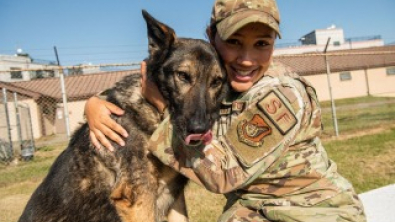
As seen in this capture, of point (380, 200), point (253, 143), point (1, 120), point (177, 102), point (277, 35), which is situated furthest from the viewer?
point (1, 120)

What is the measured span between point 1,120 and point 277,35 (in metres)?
13.8

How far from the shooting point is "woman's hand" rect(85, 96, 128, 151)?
242cm

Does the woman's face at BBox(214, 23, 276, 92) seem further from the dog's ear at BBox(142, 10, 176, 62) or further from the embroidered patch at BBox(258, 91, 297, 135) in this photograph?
the dog's ear at BBox(142, 10, 176, 62)

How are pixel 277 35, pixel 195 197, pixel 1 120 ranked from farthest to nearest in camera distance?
pixel 1 120 < pixel 195 197 < pixel 277 35

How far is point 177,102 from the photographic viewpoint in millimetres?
2557

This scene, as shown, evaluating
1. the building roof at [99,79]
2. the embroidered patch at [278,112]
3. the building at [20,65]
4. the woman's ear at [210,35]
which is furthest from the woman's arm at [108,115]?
the building at [20,65]

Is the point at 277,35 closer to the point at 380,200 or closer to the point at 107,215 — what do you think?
the point at 107,215

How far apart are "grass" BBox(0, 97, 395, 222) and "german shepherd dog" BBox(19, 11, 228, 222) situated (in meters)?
1.41

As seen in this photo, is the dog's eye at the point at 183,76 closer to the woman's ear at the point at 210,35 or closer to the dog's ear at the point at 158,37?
the dog's ear at the point at 158,37

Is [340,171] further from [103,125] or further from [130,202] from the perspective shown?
[103,125]

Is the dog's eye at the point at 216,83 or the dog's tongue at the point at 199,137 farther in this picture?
the dog's eye at the point at 216,83

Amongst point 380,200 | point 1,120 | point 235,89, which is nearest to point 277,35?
point 235,89

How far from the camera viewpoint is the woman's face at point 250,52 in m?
2.32

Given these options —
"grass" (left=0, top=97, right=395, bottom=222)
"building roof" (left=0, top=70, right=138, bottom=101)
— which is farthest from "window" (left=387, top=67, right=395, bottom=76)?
"building roof" (left=0, top=70, right=138, bottom=101)
